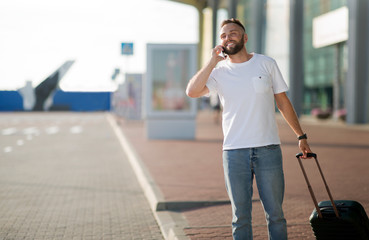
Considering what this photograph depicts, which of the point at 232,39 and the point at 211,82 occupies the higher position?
the point at 232,39

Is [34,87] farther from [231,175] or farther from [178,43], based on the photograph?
[231,175]

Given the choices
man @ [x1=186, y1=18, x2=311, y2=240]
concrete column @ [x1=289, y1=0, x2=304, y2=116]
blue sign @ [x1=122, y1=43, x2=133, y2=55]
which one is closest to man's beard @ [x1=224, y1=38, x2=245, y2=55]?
man @ [x1=186, y1=18, x2=311, y2=240]

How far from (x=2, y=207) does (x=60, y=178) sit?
284cm

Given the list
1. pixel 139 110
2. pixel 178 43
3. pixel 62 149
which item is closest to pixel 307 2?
pixel 139 110

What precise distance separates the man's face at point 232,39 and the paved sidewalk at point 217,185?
1957mm

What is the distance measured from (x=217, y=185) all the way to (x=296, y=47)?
86.1 feet

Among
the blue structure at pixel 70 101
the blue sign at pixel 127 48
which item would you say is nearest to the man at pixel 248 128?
the blue sign at pixel 127 48

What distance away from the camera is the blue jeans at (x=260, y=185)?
3945mm

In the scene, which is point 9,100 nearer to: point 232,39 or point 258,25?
point 258,25

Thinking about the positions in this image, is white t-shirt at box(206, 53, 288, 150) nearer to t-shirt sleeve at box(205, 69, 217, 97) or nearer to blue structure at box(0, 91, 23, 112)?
t-shirt sleeve at box(205, 69, 217, 97)

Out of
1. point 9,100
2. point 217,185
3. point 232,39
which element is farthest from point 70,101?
point 232,39

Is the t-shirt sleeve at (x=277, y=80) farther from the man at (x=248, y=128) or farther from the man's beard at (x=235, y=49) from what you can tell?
the man's beard at (x=235, y=49)

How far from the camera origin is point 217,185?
8.57 metres

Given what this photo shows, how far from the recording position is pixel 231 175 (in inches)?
157
